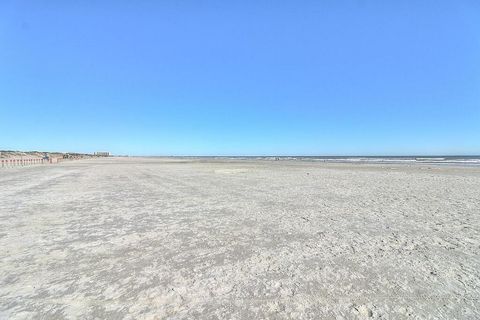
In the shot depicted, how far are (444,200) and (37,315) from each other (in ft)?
38.9

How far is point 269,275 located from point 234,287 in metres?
0.60

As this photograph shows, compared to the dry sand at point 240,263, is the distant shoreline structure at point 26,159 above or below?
above

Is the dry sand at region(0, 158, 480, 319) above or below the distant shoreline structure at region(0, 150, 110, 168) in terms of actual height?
below

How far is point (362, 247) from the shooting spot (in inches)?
210

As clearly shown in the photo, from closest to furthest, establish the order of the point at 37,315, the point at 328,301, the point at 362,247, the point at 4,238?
the point at 37,315 < the point at 328,301 < the point at 362,247 < the point at 4,238

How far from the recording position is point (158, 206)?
9547 mm

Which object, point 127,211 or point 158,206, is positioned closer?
point 127,211

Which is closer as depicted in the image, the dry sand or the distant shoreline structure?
the dry sand

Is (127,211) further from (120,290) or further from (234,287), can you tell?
(234,287)

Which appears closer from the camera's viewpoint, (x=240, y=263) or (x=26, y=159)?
(x=240, y=263)

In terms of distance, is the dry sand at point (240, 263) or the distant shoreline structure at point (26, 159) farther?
the distant shoreline structure at point (26, 159)

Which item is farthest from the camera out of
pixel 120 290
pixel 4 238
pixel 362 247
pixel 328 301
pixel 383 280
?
pixel 4 238

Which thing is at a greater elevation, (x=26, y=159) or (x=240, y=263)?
(x=26, y=159)

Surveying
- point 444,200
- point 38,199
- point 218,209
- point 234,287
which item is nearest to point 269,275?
point 234,287
